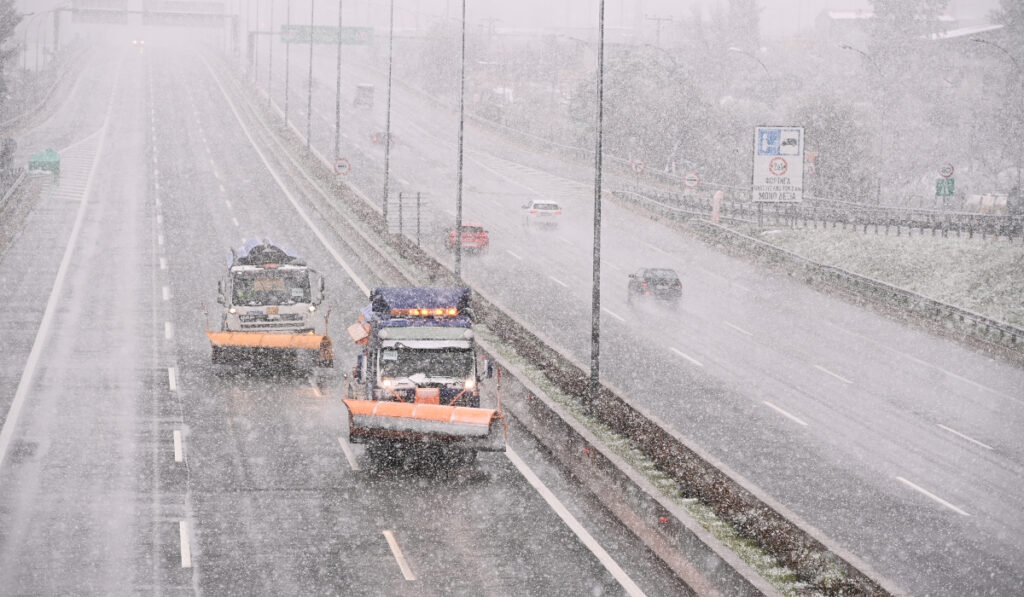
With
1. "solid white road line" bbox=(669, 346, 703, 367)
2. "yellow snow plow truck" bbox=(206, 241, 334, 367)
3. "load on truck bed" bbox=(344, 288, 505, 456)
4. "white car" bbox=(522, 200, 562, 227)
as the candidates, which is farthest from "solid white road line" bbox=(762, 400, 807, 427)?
"white car" bbox=(522, 200, 562, 227)

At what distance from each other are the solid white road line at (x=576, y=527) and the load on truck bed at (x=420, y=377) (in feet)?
3.49

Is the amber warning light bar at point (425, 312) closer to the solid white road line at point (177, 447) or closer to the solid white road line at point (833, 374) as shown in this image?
the solid white road line at point (177, 447)

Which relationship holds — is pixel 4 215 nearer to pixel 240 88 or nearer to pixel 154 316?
pixel 154 316

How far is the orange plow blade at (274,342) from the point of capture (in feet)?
102

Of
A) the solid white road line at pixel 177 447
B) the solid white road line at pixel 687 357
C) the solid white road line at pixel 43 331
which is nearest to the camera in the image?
the solid white road line at pixel 177 447

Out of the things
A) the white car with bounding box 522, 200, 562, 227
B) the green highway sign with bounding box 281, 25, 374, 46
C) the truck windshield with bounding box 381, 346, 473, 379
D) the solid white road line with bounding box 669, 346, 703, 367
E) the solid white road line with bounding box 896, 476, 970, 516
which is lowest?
the solid white road line with bounding box 896, 476, 970, 516

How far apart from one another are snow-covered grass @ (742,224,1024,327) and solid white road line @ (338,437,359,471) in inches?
1334

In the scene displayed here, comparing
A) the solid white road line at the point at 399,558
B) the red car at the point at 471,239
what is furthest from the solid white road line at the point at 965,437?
the red car at the point at 471,239

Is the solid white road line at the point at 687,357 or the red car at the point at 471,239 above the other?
the red car at the point at 471,239

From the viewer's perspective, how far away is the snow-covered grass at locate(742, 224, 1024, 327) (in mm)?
53656

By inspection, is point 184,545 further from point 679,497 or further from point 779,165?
point 779,165

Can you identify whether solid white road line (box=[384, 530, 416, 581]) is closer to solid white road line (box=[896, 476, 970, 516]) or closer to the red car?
solid white road line (box=[896, 476, 970, 516])

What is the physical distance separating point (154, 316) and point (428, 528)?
845 inches

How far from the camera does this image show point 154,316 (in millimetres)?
38969
